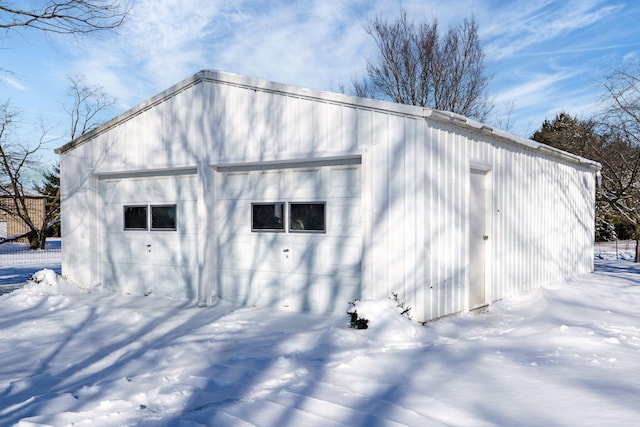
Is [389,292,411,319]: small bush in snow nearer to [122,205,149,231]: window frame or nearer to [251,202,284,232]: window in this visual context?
[251,202,284,232]: window

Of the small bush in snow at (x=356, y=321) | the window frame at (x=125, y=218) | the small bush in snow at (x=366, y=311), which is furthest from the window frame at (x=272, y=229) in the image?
the window frame at (x=125, y=218)

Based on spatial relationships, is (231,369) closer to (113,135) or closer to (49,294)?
(49,294)

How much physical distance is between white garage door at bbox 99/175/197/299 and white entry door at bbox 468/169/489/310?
4.71 metres

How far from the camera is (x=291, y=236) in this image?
763cm

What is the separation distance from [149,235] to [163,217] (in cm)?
51

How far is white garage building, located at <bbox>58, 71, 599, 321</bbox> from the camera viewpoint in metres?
6.57

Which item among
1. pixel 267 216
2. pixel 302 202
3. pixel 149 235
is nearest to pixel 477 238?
pixel 302 202

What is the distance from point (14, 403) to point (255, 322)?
130 inches

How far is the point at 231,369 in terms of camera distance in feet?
15.3

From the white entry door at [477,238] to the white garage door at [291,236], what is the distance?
6.24 ft

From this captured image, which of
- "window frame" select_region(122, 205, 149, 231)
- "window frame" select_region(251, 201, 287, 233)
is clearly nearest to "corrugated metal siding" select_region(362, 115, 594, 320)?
"window frame" select_region(251, 201, 287, 233)

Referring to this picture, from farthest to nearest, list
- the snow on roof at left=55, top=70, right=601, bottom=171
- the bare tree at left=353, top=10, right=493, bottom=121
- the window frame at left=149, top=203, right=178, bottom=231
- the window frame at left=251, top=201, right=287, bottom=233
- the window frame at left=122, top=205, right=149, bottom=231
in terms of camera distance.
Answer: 1. the bare tree at left=353, top=10, right=493, bottom=121
2. the window frame at left=122, top=205, right=149, bottom=231
3. the window frame at left=149, top=203, right=178, bottom=231
4. the window frame at left=251, top=201, right=287, bottom=233
5. the snow on roof at left=55, top=70, right=601, bottom=171

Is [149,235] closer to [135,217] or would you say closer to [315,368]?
[135,217]

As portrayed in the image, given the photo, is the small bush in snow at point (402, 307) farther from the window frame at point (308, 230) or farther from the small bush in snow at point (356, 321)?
the window frame at point (308, 230)
